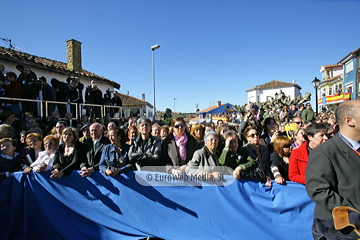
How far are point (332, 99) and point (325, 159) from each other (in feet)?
126

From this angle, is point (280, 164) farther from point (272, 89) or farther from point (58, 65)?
point (272, 89)

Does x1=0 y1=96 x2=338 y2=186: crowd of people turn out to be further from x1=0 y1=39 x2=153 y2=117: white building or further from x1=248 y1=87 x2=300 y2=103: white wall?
x1=248 y1=87 x2=300 y2=103: white wall

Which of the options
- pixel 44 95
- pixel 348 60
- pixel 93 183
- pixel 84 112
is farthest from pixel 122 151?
pixel 348 60

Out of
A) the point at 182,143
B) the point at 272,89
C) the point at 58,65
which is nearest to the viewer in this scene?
the point at 182,143

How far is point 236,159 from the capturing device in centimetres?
288

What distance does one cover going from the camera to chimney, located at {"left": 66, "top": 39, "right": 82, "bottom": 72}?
50.8ft

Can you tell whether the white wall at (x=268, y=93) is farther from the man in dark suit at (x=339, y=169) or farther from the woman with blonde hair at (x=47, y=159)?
the man in dark suit at (x=339, y=169)

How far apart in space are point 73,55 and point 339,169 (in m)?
17.7

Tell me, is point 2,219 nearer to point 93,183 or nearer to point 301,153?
point 93,183

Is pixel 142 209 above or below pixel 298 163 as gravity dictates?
below

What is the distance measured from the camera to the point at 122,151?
327 cm

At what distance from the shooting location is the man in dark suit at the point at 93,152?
302cm

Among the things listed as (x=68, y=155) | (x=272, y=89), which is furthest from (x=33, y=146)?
(x=272, y=89)

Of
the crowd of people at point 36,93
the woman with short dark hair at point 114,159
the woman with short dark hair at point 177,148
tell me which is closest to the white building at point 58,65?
the crowd of people at point 36,93
